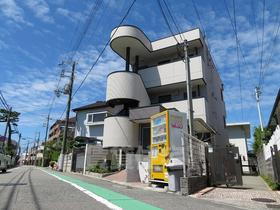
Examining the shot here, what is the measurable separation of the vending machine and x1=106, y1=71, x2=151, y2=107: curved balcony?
320 inches

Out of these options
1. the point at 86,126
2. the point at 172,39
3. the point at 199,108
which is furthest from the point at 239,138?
the point at 86,126

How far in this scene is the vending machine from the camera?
948cm

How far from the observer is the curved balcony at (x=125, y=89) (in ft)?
61.7

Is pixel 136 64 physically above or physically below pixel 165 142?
above

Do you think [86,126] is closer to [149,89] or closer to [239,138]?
[149,89]

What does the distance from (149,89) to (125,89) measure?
9.57ft

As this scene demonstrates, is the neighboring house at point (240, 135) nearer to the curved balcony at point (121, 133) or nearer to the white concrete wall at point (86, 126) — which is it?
the white concrete wall at point (86, 126)

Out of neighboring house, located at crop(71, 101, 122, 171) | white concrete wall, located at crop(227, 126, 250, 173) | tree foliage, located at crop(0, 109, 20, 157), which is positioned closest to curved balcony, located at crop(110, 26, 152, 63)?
neighboring house, located at crop(71, 101, 122, 171)

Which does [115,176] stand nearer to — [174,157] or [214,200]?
[174,157]

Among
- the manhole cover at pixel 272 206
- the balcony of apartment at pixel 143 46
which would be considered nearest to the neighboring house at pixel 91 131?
the balcony of apartment at pixel 143 46

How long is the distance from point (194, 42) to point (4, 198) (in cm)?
1777

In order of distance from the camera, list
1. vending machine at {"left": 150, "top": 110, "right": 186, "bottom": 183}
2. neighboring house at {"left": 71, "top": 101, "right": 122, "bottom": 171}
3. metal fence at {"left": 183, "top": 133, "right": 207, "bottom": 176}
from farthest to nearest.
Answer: neighboring house at {"left": 71, "top": 101, "right": 122, "bottom": 171}, vending machine at {"left": 150, "top": 110, "right": 186, "bottom": 183}, metal fence at {"left": 183, "top": 133, "right": 207, "bottom": 176}

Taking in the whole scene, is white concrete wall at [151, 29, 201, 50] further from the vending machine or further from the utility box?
the utility box

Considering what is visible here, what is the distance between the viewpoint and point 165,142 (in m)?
9.77
